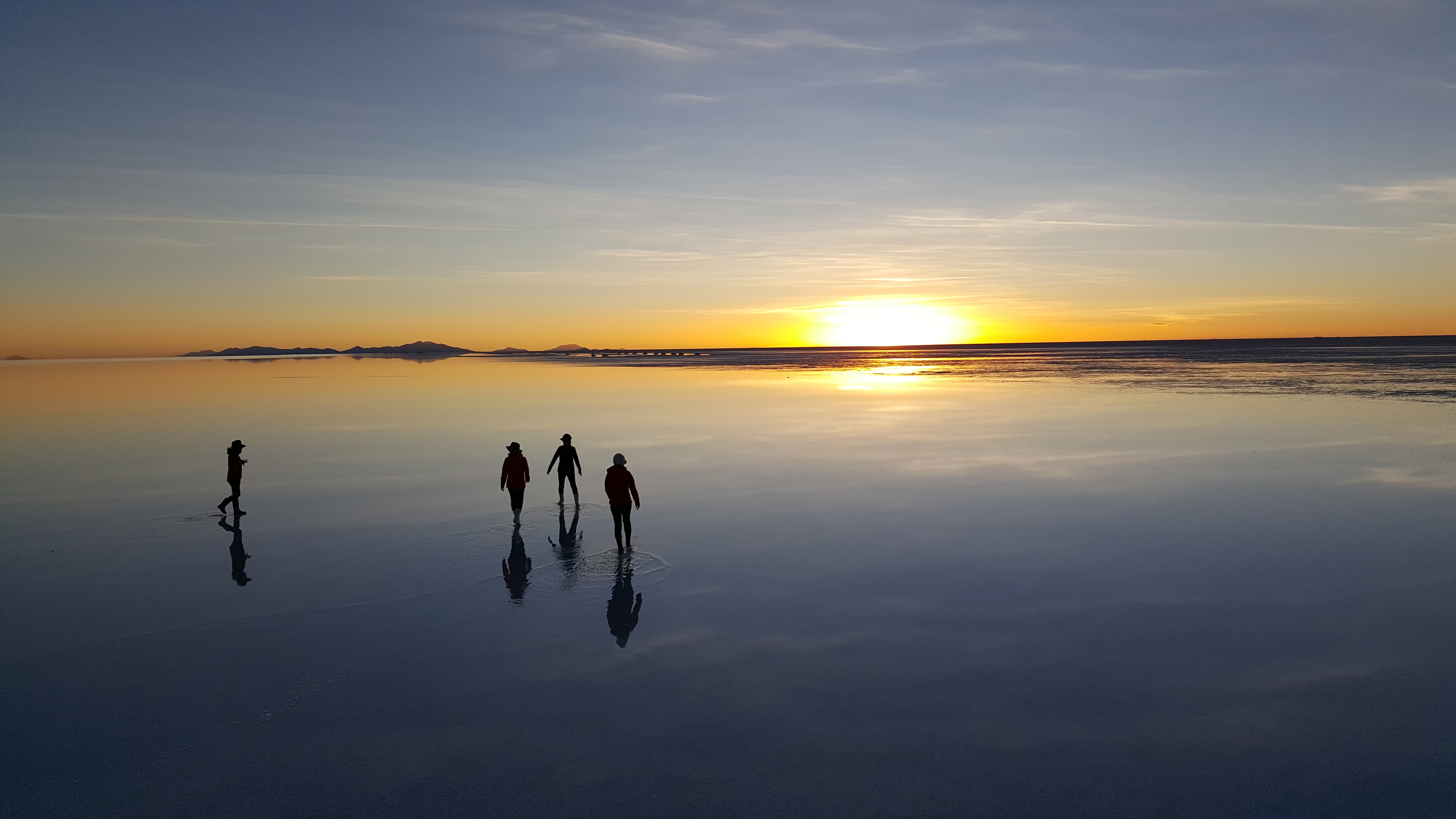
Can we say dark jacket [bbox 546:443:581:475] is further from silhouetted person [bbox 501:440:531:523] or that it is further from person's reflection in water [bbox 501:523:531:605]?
person's reflection in water [bbox 501:523:531:605]

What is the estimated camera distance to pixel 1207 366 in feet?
240

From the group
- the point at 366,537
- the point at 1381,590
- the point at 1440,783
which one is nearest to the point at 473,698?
the point at 366,537

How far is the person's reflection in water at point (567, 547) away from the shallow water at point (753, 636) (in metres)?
A: 0.07

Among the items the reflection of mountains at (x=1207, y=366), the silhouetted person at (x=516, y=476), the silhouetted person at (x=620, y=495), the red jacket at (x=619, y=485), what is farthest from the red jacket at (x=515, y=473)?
the reflection of mountains at (x=1207, y=366)

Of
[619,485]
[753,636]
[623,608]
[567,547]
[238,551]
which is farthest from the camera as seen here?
[567,547]

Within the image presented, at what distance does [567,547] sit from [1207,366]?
3017 inches

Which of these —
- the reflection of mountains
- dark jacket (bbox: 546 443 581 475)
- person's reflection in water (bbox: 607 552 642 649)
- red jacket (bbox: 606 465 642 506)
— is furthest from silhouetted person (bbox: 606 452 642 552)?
the reflection of mountains

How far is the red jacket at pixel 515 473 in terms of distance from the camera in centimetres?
1439

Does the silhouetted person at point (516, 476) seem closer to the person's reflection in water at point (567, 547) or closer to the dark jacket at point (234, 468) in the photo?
the person's reflection in water at point (567, 547)

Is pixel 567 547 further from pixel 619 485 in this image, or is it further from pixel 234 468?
pixel 234 468

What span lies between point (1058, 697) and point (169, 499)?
1790cm

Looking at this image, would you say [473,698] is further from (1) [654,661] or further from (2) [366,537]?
(2) [366,537]

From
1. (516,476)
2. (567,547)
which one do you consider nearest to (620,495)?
(567,547)

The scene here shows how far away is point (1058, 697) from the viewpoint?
737 centimetres
